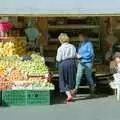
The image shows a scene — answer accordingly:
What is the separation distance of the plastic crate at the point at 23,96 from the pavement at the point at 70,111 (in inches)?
8.8

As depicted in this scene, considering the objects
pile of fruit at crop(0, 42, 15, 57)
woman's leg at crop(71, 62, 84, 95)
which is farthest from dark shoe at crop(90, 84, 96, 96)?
pile of fruit at crop(0, 42, 15, 57)

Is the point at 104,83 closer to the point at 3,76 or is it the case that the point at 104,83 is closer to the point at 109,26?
the point at 109,26

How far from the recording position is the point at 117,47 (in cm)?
1692

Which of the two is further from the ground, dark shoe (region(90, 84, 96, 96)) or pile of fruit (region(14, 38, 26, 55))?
pile of fruit (region(14, 38, 26, 55))

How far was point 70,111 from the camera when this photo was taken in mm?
13789

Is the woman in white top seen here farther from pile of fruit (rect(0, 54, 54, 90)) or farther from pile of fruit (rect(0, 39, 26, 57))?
pile of fruit (rect(0, 39, 26, 57))

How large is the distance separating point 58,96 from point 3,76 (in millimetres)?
2048

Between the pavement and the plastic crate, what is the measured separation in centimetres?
22

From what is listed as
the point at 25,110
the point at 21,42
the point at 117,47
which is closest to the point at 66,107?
the point at 25,110

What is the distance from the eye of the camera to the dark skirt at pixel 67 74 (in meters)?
14.8

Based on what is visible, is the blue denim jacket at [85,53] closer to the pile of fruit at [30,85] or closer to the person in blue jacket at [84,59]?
the person in blue jacket at [84,59]
